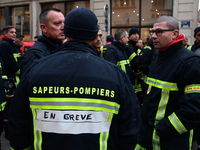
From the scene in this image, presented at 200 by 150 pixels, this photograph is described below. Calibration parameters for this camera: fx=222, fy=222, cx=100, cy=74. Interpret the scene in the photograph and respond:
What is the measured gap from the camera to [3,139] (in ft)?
16.1

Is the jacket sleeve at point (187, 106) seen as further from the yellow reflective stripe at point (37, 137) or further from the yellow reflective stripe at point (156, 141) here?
the yellow reflective stripe at point (37, 137)

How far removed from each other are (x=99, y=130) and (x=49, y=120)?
1.11 ft

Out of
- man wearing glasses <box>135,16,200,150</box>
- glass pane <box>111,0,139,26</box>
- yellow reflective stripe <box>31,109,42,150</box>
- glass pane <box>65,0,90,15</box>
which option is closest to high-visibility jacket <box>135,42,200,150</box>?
man wearing glasses <box>135,16,200,150</box>

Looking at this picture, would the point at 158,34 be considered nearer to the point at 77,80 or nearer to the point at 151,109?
the point at 151,109

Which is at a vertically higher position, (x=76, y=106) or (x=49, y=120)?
(x=76, y=106)

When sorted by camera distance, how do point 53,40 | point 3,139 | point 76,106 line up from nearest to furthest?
point 76,106 → point 53,40 → point 3,139

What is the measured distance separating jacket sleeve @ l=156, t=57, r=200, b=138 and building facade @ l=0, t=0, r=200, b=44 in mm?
8151

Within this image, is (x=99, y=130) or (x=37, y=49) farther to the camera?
(x=37, y=49)

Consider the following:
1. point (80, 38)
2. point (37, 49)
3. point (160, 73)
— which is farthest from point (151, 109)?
point (37, 49)

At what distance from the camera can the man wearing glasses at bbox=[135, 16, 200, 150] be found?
2.21 metres

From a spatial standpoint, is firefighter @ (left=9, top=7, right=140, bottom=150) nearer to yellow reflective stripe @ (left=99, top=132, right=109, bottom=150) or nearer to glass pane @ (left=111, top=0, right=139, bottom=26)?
yellow reflective stripe @ (left=99, top=132, right=109, bottom=150)

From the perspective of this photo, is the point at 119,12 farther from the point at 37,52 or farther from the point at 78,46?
the point at 78,46

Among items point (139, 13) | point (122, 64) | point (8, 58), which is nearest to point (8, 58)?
point (8, 58)

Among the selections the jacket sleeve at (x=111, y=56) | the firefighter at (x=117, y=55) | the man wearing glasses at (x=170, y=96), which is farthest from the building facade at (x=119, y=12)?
the man wearing glasses at (x=170, y=96)
